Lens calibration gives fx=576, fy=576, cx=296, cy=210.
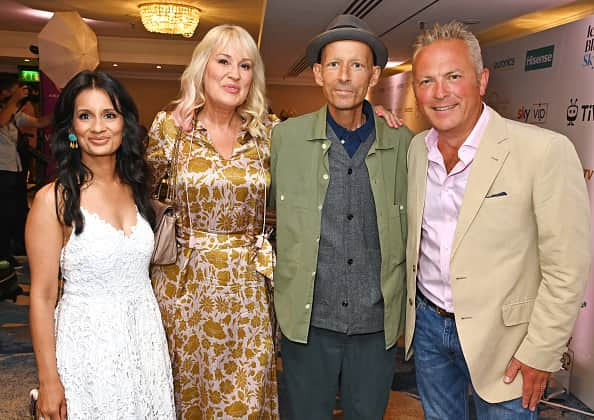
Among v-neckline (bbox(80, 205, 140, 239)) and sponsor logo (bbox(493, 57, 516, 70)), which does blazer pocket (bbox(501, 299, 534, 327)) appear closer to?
v-neckline (bbox(80, 205, 140, 239))

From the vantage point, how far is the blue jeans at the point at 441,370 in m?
1.84

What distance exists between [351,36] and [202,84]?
627mm

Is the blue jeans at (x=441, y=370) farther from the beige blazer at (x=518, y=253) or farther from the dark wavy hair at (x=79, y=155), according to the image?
the dark wavy hair at (x=79, y=155)

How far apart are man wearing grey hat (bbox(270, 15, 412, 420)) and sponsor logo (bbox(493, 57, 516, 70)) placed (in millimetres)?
3302

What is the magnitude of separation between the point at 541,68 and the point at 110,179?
148 inches

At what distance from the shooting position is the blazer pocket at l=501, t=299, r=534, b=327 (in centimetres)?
172

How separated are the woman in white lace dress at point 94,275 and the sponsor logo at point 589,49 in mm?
3174

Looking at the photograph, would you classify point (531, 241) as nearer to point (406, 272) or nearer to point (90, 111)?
point (406, 272)

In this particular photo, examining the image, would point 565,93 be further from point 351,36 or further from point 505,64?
point 351,36

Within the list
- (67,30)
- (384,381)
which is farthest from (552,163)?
(67,30)

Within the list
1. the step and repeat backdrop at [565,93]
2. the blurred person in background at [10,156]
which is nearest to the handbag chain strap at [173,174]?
the step and repeat backdrop at [565,93]

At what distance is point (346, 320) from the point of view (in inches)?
84.6

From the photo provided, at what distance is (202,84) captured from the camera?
2309mm

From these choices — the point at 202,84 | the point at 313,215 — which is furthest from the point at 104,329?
the point at 202,84
